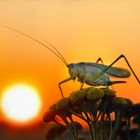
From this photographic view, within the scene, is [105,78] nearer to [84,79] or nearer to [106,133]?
[84,79]

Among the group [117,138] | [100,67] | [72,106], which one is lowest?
[117,138]

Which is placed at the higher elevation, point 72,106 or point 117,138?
point 72,106

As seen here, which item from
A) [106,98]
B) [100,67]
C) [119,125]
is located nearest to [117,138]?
[119,125]

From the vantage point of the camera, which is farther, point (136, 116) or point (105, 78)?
point (105, 78)

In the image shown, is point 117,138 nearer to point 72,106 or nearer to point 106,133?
point 106,133

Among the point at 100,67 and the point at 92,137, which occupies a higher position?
the point at 100,67

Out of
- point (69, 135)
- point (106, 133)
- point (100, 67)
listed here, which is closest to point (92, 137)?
point (106, 133)

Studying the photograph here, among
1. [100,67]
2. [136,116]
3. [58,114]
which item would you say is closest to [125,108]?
[136,116]

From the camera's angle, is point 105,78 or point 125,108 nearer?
point 125,108
